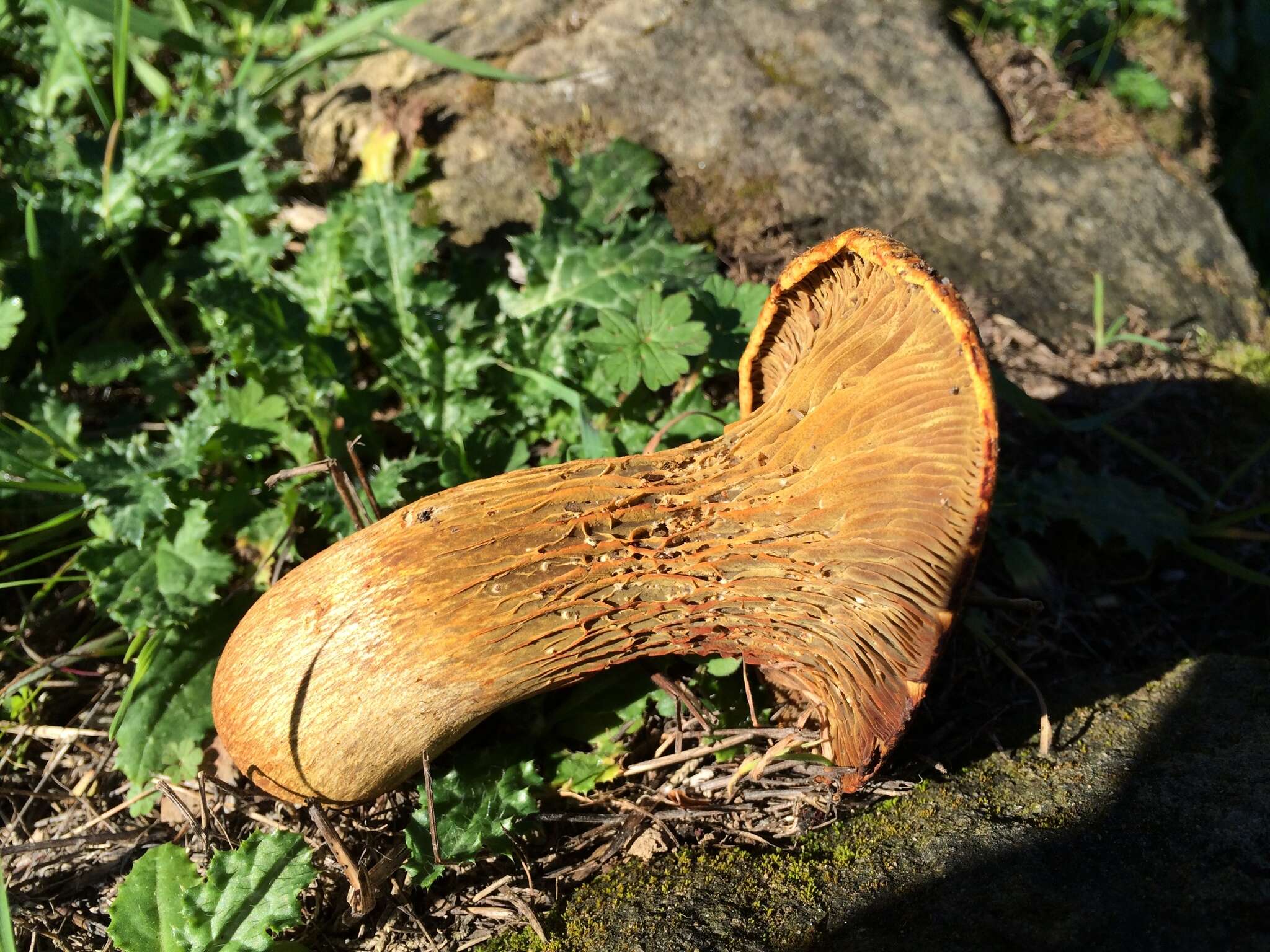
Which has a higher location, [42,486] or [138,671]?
[42,486]

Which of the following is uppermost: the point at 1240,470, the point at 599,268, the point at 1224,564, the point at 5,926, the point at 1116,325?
the point at 599,268

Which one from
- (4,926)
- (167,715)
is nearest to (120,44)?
(167,715)

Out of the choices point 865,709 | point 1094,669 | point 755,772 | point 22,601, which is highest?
point 22,601

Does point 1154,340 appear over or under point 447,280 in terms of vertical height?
under

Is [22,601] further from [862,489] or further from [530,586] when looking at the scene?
[862,489]

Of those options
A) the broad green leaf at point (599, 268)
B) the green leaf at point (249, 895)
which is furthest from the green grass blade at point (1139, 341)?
the green leaf at point (249, 895)

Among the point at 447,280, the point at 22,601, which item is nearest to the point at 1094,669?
the point at 447,280

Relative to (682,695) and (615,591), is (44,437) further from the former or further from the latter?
(682,695)
